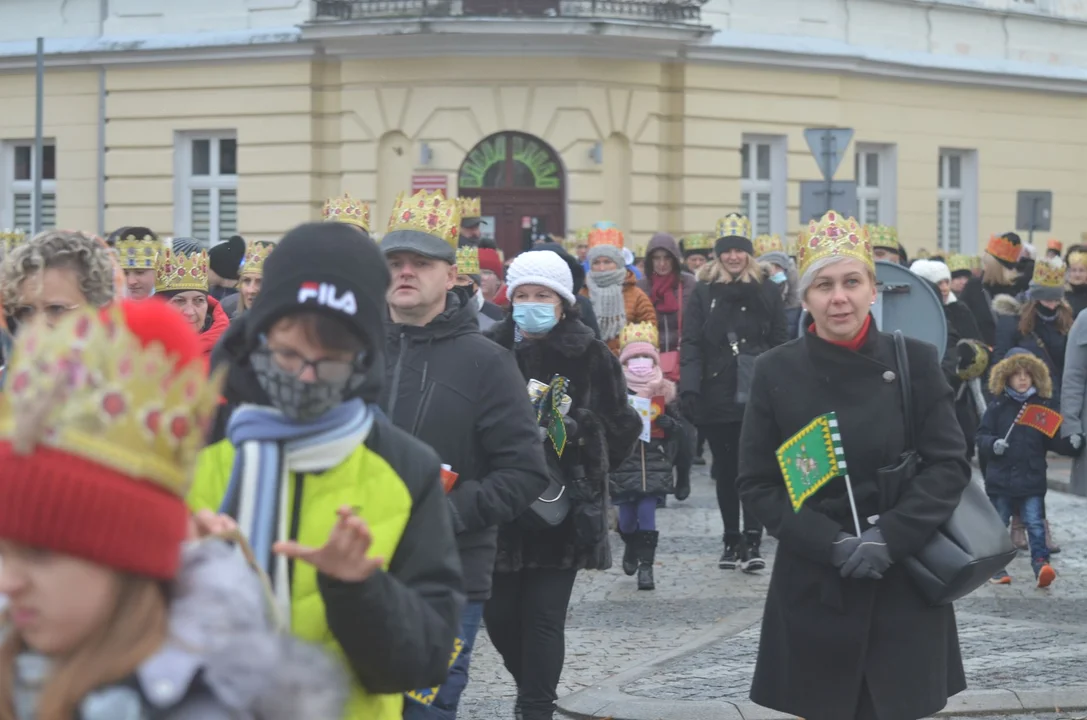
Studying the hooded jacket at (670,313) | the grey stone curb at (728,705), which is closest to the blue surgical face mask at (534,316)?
the grey stone curb at (728,705)

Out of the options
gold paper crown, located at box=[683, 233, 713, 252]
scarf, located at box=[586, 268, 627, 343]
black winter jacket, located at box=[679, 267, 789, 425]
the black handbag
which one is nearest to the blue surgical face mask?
the black handbag

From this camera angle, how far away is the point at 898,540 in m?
5.41

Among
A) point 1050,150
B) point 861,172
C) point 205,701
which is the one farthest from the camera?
point 1050,150

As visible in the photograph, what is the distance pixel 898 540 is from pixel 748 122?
77.5 feet

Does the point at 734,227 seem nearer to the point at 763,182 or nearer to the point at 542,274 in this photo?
the point at 542,274

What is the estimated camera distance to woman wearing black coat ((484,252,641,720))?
22.3 feet

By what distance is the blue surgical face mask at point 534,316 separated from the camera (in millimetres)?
7410

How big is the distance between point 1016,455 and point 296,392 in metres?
8.91

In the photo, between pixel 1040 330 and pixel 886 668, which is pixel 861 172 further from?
pixel 886 668

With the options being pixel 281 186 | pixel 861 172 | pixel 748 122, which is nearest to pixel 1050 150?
pixel 861 172

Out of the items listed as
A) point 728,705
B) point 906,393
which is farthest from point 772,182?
point 906,393

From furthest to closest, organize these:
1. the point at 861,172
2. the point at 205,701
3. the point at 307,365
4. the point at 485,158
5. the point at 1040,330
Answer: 1. the point at 861,172
2. the point at 485,158
3. the point at 1040,330
4. the point at 307,365
5. the point at 205,701

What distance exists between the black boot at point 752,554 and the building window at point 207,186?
17.9 meters

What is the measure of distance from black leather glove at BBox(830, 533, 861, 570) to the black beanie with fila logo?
2.40 meters
